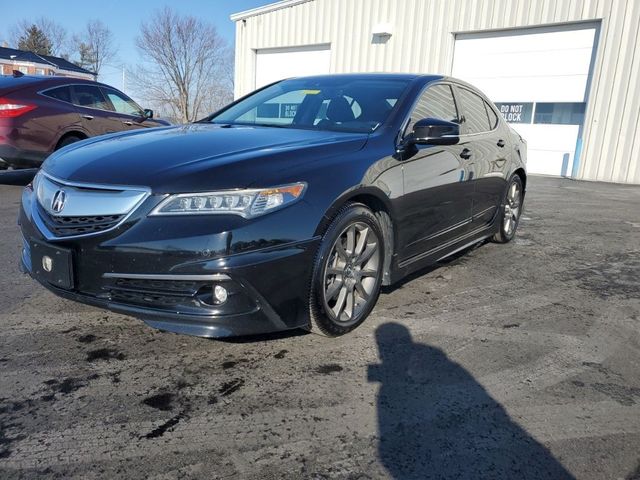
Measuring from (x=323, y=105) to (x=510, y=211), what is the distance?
2751 millimetres

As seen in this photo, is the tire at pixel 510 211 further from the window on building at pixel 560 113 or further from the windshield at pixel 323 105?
the window on building at pixel 560 113

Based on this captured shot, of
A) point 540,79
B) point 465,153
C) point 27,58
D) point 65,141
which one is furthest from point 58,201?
point 27,58

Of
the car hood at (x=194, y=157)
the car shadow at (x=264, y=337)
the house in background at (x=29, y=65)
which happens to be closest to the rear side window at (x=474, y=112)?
the car hood at (x=194, y=157)

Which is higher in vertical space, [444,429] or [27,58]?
[27,58]

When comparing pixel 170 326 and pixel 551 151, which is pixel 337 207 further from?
pixel 551 151

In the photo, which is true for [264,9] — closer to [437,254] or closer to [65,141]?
[65,141]

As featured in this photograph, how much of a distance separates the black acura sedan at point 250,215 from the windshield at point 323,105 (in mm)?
22

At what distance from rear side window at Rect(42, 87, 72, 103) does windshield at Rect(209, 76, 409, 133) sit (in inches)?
178

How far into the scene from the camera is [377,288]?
325cm

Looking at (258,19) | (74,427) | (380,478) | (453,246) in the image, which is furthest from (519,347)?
(258,19)

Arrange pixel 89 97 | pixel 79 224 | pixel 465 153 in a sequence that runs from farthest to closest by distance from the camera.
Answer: pixel 89 97, pixel 465 153, pixel 79 224

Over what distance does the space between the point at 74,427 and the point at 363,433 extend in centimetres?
117

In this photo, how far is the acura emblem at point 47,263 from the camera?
8.46 feet

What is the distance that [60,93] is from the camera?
768 cm
